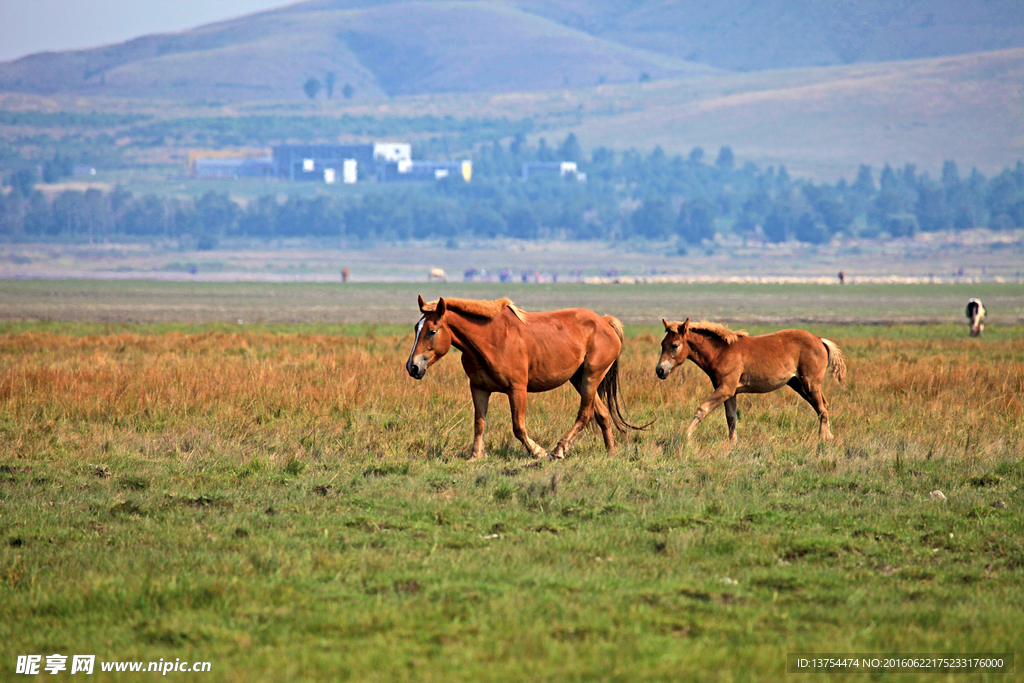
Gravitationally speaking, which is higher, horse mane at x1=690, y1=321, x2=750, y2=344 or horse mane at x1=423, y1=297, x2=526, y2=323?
horse mane at x1=423, y1=297, x2=526, y2=323

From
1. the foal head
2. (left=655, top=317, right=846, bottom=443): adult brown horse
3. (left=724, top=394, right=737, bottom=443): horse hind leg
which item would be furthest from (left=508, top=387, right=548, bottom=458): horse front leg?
(left=724, top=394, right=737, bottom=443): horse hind leg

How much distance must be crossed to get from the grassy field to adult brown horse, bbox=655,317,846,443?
1.90ft

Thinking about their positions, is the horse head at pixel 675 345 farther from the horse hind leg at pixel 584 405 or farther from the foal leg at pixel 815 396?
the foal leg at pixel 815 396

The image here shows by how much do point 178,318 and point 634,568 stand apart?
51612mm

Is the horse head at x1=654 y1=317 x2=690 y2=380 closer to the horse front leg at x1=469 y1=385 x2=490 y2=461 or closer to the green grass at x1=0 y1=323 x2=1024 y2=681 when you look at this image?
the green grass at x1=0 y1=323 x2=1024 y2=681

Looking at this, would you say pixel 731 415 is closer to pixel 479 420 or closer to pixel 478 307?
pixel 479 420

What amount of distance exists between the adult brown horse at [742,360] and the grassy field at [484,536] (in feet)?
→ 1.90

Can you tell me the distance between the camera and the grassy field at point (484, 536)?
23.5 ft

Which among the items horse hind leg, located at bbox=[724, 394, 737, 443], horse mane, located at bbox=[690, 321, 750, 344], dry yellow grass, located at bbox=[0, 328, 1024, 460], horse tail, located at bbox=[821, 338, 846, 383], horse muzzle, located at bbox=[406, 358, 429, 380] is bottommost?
dry yellow grass, located at bbox=[0, 328, 1024, 460]

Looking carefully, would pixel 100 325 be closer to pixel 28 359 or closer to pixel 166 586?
pixel 28 359

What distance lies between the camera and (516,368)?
43.9ft

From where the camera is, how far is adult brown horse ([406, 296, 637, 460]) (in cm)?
1303

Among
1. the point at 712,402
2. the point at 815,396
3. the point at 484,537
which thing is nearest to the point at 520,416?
the point at 712,402

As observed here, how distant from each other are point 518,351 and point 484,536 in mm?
4010
